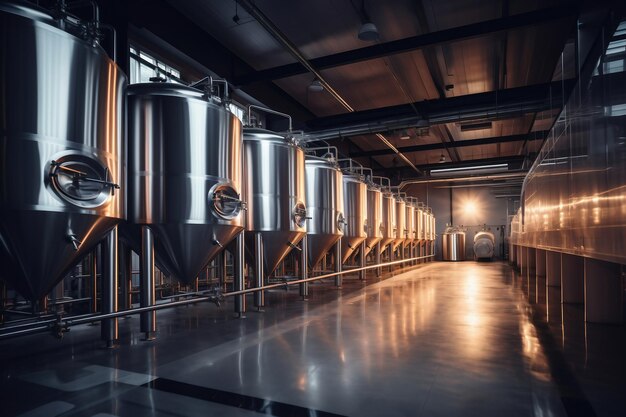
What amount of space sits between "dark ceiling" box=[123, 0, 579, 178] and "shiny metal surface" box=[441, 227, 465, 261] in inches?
442

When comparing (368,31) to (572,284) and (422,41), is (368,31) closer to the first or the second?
(422,41)

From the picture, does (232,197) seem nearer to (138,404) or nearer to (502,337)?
(138,404)

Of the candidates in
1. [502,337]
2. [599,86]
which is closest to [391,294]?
[502,337]

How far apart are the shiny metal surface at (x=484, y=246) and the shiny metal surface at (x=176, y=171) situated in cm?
1861

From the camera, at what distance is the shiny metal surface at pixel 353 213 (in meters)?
8.54

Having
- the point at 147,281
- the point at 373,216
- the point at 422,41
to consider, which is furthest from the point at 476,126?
the point at 147,281

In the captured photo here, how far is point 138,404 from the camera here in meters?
2.14

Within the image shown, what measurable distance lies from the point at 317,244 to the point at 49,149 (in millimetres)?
4817

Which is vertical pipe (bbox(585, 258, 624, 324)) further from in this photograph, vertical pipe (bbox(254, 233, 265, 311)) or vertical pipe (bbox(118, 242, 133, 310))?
vertical pipe (bbox(118, 242, 133, 310))

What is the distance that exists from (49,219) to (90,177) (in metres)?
0.39

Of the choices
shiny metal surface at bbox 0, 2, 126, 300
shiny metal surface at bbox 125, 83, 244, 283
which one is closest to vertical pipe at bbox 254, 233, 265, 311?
shiny metal surface at bbox 125, 83, 244, 283

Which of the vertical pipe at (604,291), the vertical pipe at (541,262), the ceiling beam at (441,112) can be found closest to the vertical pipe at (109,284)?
the vertical pipe at (604,291)

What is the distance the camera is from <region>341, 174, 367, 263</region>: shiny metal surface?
28.0 ft

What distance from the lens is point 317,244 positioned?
6980mm
